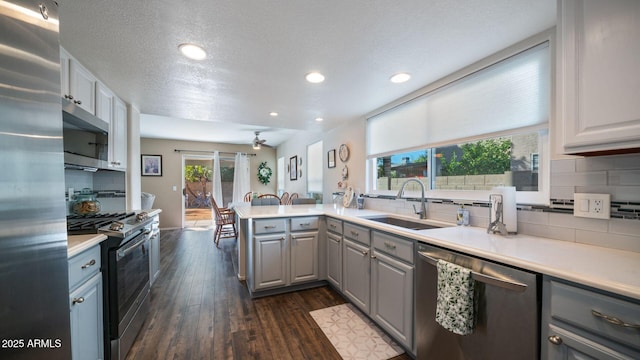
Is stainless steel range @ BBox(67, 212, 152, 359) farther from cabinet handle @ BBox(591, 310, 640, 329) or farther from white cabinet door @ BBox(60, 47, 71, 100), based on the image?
cabinet handle @ BBox(591, 310, 640, 329)

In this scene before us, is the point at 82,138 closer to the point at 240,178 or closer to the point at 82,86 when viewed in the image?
the point at 82,86

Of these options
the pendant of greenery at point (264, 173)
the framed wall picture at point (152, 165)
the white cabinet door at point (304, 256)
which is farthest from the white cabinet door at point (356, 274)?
the framed wall picture at point (152, 165)

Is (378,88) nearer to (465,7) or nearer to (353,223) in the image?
(465,7)

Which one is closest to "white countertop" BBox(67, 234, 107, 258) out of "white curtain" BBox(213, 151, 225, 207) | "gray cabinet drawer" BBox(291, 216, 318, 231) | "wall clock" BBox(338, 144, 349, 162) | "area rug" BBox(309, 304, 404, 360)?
"gray cabinet drawer" BBox(291, 216, 318, 231)

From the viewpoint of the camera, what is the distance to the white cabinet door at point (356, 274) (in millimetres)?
2018

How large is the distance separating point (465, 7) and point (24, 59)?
5.78ft

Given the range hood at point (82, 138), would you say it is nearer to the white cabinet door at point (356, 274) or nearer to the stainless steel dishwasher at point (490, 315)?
the white cabinet door at point (356, 274)

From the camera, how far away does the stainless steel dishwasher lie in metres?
0.98

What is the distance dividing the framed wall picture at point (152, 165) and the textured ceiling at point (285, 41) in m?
4.23

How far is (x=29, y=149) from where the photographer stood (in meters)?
0.67

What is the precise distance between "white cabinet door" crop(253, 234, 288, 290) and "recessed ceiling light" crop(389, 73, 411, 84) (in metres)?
1.82

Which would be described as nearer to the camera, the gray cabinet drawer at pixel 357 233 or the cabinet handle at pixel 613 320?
the cabinet handle at pixel 613 320

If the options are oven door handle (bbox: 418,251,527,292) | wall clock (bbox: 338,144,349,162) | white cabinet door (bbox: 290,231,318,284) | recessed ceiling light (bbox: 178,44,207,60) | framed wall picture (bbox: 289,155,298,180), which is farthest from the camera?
framed wall picture (bbox: 289,155,298,180)

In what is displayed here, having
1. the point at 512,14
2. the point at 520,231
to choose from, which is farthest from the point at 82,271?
the point at 512,14
